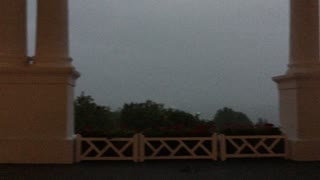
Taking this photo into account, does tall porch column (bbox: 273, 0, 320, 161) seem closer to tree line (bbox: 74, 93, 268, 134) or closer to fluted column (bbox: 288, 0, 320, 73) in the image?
fluted column (bbox: 288, 0, 320, 73)

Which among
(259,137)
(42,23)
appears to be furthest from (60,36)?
(259,137)

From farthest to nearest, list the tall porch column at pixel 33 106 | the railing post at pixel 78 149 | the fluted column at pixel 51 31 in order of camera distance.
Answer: the fluted column at pixel 51 31
the railing post at pixel 78 149
the tall porch column at pixel 33 106

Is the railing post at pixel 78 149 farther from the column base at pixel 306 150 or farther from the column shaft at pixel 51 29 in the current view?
the column base at pixel 306 150

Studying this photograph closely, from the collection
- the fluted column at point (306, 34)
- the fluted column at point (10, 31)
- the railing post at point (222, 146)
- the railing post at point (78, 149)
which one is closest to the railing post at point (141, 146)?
the railing post at point (78, 149)

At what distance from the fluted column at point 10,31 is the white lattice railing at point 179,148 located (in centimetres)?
493

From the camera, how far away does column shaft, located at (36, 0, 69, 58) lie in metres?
21.6

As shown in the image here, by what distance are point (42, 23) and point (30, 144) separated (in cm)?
391

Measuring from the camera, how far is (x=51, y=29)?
2159cm

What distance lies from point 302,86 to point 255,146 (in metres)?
2.55

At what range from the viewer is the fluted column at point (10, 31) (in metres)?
21.2

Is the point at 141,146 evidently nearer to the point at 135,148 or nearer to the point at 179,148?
the point at 135,148

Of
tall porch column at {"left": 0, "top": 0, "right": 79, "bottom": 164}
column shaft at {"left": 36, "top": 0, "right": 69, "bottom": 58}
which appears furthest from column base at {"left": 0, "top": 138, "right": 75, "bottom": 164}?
column shaft at {"left": 36, "top": 0, "right": 69, "bottom": 58}

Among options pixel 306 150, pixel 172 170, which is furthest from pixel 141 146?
pixel 306 150

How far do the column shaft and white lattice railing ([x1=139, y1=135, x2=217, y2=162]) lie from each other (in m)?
4.02
